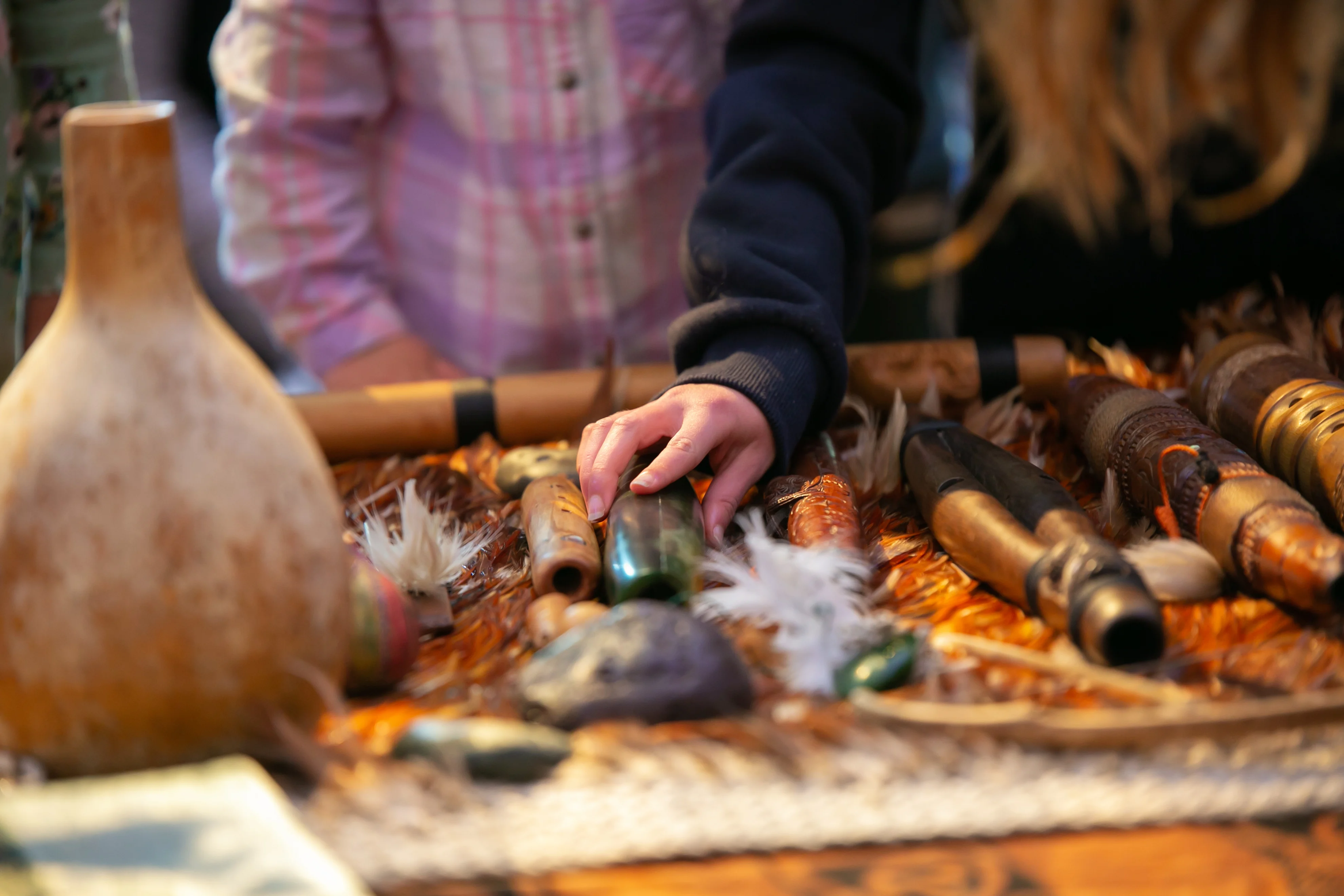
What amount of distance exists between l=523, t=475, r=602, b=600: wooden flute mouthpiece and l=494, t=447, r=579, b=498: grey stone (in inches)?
3.1

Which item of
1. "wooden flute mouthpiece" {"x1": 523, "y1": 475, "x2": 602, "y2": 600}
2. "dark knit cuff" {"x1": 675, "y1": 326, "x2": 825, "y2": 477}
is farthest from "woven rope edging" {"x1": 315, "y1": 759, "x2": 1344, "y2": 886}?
"dark knit cuff" {"x1": 675, "y1": 326, "x2": 825, "y2": 477}

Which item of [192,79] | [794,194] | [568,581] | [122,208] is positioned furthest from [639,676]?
[192,79]

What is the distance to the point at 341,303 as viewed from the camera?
1.43m

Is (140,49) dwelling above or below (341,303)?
above

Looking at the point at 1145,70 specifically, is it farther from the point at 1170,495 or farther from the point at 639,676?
the point at 639,676

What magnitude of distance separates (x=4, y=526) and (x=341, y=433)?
534mm

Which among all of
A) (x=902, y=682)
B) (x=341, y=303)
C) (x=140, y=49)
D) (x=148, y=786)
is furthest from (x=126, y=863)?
(x=140, y=49)

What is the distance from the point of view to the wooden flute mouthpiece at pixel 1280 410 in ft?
2.38

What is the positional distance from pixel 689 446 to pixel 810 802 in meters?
0.35

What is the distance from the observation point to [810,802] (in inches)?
18.9

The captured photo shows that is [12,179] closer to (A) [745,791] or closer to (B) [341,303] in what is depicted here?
(B) [341,303]

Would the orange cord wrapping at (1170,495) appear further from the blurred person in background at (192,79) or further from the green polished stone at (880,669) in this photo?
the blurred person in background at (192,79)

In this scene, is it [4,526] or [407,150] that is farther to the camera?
[407,150]

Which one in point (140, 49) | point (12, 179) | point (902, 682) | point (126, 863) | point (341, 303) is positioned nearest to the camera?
point (126, 863)
